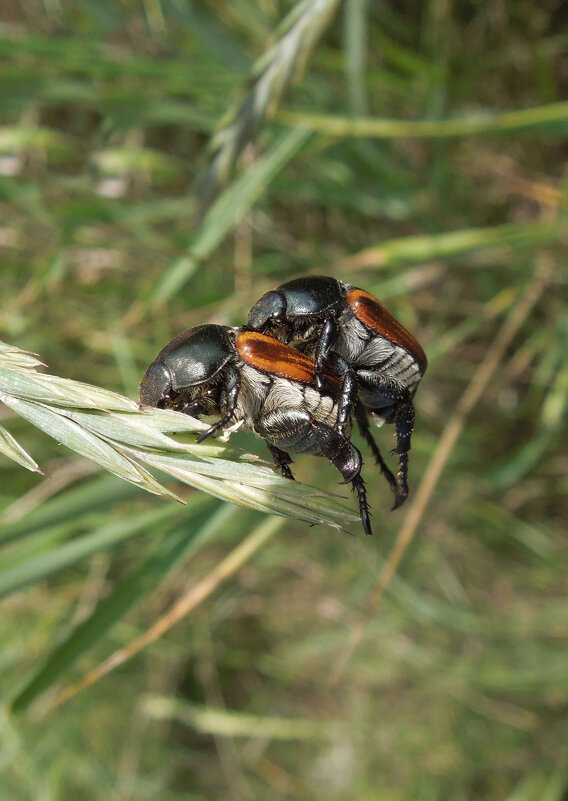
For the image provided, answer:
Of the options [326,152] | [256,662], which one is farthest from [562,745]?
[326,152]

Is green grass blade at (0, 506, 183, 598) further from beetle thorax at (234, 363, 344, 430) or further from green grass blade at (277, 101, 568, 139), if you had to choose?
green grass blade at (277, 101, 568, 139)

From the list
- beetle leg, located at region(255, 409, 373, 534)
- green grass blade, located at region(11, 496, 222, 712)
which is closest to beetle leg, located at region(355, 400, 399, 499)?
beetle leg, located at region(255, 409, 373, 534)

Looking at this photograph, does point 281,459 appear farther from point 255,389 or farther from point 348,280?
point 348,280

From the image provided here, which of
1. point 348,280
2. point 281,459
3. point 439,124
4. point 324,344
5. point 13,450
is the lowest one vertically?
point 348,280

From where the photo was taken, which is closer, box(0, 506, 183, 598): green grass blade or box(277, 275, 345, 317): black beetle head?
box(277, 275, 345, 317): black beetle head

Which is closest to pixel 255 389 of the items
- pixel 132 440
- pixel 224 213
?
pixel 132 440

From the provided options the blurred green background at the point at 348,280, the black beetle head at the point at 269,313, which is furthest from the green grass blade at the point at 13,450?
the blurred green background at the point at 348,280

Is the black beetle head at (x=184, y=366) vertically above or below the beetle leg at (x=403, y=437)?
above

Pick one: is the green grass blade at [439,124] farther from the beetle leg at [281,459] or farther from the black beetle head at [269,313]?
the beetle leg at [281,459]
